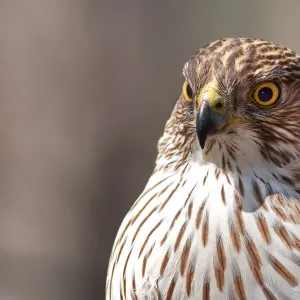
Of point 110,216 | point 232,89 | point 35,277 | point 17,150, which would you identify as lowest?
point 35,277

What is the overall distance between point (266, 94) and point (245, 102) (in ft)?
0.20

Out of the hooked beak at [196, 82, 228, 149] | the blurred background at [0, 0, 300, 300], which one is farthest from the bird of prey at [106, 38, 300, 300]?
the blurred background at [0, 0, 300, 300]

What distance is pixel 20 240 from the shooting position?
18.9ft

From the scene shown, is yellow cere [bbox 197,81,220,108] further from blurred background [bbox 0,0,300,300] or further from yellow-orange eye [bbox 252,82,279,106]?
blurred background [bbox 0,0,300,300]

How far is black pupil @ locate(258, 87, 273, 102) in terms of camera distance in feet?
6.81

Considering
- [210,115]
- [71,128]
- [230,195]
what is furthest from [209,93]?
[71,128]

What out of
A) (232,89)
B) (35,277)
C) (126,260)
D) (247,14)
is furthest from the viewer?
(247,14)

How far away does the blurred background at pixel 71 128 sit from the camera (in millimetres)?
5738

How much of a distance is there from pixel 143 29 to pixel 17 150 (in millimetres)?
1352

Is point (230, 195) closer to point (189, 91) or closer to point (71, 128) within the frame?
point (189, 91)

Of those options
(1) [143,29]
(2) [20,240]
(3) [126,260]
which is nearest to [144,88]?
(1) [143,29]

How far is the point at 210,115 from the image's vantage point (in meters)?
2.02

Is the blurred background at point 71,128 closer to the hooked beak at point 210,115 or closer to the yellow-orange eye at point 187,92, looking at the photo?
the yellow-orange eye at point 187,92

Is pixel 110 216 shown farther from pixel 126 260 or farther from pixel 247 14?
pixel 126 260
